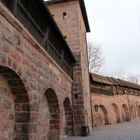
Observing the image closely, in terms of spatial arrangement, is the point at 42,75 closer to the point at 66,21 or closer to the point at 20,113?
the point at 20,113

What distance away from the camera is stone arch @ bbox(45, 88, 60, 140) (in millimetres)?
7383

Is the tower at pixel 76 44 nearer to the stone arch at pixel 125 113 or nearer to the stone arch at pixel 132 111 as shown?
the stone arch at pixel 125 113

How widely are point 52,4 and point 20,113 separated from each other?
10.0 meters

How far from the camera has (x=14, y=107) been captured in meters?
4.70

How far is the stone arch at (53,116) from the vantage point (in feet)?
24.2

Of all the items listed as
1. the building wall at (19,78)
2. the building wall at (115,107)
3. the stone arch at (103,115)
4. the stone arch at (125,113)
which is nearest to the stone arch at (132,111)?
the building wall at (115,107)

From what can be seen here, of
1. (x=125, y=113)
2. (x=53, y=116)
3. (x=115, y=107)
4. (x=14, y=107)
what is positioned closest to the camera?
(x=14, y=107)

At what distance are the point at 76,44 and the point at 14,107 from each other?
7.88 meters

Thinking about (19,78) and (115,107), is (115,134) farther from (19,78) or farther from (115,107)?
(115,107)

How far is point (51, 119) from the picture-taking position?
7.64 metres

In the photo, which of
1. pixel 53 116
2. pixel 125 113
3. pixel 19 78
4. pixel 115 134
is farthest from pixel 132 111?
pixel 19 78

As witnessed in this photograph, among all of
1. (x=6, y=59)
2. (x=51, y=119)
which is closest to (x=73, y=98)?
(x=51, y=119)

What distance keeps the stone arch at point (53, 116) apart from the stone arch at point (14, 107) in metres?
2.49

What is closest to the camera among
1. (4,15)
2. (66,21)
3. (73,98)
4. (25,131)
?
(4,15)
